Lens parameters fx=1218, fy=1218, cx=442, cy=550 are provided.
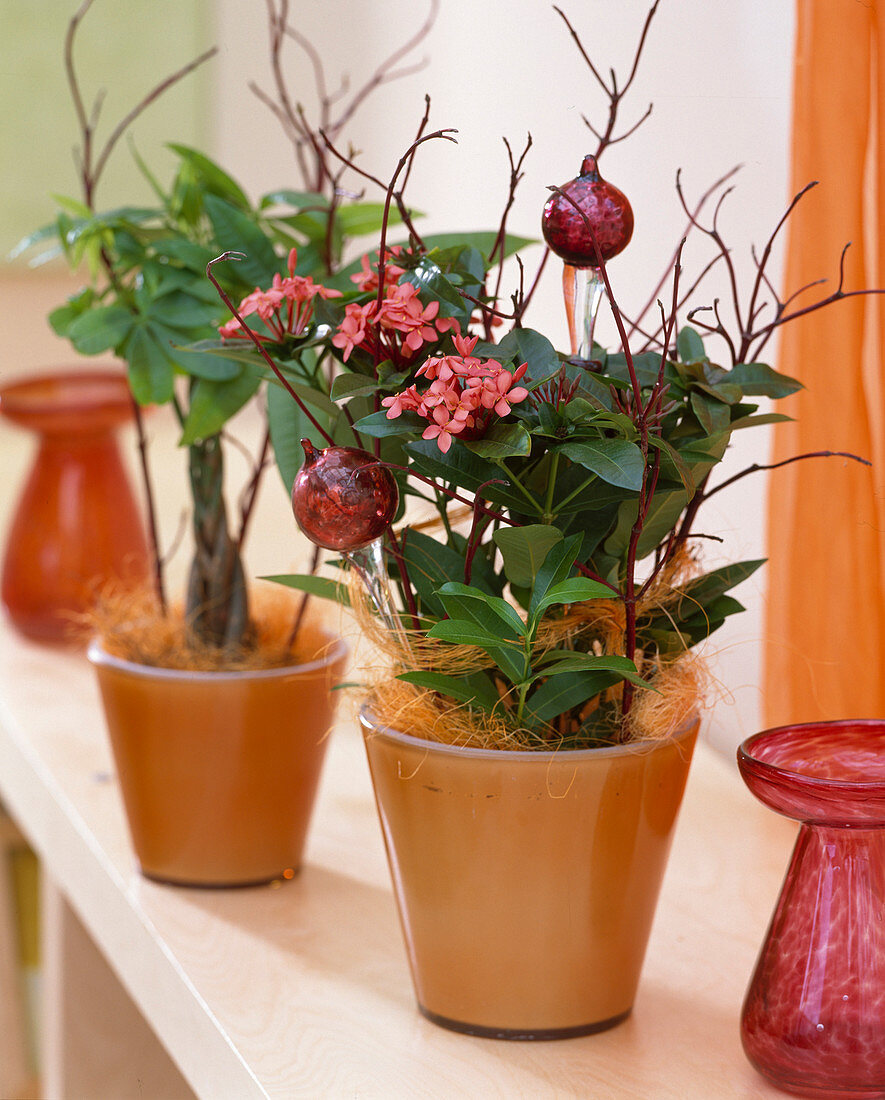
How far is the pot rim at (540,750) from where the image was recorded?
19.2 inches

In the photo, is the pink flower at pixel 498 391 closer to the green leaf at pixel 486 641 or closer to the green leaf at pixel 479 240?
the green leaf at pixel 486 641

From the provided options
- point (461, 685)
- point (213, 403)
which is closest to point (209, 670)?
point (213, 403)

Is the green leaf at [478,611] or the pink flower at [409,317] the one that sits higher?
the pink flower at [409,317]

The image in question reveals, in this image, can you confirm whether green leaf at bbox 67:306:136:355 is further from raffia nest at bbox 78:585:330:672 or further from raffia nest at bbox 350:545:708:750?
raffia nest at bbox 350:545:708:750

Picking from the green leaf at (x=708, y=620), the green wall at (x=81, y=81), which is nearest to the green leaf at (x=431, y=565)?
the green leaf at (x=708, y=620)

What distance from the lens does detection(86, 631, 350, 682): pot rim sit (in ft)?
2.23

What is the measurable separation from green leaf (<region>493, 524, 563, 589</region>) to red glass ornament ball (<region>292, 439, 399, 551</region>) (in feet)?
0.15

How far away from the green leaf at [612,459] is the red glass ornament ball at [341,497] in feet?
0.24

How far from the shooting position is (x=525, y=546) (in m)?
0.46

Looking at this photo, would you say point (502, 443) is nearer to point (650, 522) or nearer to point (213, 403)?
point (650, 522)

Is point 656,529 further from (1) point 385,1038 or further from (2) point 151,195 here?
(2) point 151,195

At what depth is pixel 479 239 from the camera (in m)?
0.63

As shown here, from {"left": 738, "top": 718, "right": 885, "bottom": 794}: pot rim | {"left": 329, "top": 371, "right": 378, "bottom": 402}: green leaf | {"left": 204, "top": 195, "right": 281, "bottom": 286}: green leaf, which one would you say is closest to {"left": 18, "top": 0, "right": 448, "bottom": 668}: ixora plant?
{"left": 204, "top": 195, "right": 281, "bottom": 286}: green leaf

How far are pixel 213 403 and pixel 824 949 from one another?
417mm
